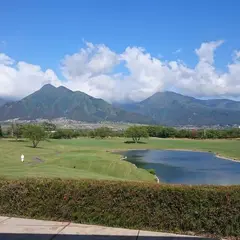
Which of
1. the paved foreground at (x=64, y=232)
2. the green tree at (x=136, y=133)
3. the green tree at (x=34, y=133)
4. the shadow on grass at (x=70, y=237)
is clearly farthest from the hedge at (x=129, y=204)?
the green tree at (x=136, y=133)

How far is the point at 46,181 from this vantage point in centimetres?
1302

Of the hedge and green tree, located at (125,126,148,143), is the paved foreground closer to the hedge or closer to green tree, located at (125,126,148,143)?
the hedge

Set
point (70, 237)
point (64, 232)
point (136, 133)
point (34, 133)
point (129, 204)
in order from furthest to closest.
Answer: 1. point (136, 133)
2. point (34, 133)
3. point (129, 204)
4. point (64, 232)
5. point (70, 237)

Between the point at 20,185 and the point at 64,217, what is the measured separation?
200cm

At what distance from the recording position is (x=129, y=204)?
1197cm

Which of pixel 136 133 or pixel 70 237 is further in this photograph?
pixel 136 133

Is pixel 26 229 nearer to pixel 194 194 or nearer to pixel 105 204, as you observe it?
pixel 105 204

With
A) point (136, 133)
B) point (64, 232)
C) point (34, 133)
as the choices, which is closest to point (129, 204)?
point (64, 232)

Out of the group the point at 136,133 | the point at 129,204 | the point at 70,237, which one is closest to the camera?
the point at 70,237

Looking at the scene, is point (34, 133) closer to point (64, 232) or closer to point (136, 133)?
point (136, 133)

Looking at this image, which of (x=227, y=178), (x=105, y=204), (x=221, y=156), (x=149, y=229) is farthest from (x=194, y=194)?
(x=221, y=156)

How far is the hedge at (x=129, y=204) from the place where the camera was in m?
11.4

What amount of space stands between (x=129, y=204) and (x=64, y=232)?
87.8 inches

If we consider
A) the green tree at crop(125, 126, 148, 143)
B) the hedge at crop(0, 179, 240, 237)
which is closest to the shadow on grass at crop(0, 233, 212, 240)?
the hedge at crop(0, 179, 240, 237)
